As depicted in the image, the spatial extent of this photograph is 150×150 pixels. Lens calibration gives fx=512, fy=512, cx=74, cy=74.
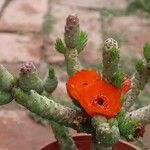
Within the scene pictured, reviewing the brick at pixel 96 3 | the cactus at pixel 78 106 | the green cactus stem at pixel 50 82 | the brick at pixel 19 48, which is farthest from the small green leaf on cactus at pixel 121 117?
the brick at pixel 96 3

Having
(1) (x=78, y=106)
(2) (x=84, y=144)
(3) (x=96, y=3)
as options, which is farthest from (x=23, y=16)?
(1) (x=78, y=106)

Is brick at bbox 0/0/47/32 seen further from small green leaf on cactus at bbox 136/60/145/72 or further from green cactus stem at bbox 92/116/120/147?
green cactus stem at bbox 92/116/120/147

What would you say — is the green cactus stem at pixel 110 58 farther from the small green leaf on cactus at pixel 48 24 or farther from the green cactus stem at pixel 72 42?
the small green leaf on cactus at pixel 48 24

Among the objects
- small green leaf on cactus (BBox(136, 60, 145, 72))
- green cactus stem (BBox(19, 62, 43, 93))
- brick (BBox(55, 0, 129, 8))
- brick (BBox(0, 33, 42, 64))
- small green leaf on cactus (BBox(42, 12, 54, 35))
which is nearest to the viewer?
green cactus stem (BBox(19, 62, 43, 93))

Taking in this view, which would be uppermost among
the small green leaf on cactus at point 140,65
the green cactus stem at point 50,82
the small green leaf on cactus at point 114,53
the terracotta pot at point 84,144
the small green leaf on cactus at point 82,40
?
the small green leaf on cactus at point 114,53

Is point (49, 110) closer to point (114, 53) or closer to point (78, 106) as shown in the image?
point (78, 106)

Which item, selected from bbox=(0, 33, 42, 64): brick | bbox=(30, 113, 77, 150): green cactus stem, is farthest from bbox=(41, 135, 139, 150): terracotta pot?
bbox=(0, 33, 42, 64): brick

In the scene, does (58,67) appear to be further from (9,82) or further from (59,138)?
(9,82)

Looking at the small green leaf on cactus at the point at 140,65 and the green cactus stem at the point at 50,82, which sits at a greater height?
the small green leaf on cactus at the point at 140,65
